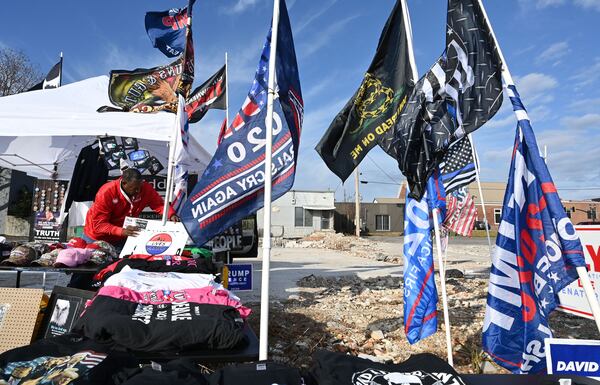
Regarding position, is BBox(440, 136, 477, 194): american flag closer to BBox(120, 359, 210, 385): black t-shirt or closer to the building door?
BBox(120, 359, 210, 385): black t-shirt

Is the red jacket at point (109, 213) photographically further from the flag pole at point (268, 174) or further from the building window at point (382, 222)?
the building window at point (382, 222)

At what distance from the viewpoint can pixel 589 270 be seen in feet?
14.5

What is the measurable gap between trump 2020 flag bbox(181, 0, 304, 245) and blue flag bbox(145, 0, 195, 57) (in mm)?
5006

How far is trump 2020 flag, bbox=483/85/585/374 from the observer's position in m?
2.35

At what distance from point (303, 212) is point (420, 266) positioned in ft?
109

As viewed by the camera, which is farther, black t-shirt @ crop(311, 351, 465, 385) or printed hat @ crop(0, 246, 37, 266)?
printed hat @ crop(0, 246, 37, 266)

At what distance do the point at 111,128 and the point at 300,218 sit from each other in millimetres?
29576

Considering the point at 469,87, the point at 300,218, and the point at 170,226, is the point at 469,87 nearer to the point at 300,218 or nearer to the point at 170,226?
the point at 170,226

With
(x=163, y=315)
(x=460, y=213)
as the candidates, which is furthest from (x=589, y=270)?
(x=460, y=213)

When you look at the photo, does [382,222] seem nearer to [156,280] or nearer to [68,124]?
[68,124]

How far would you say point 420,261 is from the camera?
11.6 ft

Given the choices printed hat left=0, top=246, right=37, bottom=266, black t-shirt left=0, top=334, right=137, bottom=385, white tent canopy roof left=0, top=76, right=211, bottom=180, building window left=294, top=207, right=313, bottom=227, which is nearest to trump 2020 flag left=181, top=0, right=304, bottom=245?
black t-shirt left=0, top=334, right=137, bottom=385

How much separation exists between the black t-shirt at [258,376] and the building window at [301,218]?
34935mm

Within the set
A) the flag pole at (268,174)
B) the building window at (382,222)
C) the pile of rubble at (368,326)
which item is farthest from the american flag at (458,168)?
the building window at (382,222)
